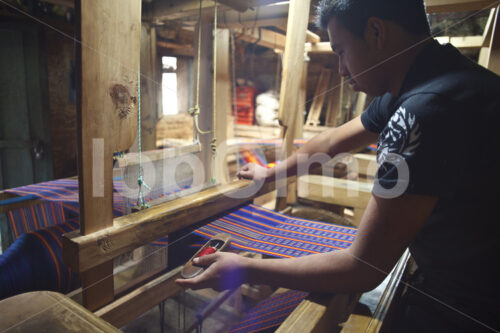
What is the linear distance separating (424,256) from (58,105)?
5311mm

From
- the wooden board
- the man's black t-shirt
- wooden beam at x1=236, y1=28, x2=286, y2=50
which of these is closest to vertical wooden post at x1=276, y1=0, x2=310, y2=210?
the man's black t-shirt

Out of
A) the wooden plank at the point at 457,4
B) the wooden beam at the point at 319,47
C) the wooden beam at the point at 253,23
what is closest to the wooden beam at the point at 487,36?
the wooden plank at the point at 457,4

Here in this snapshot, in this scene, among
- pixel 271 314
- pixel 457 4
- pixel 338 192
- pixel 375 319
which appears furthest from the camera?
pixel 338 192

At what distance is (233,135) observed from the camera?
Result: 9234 millimetres

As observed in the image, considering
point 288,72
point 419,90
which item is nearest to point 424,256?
point 419,90

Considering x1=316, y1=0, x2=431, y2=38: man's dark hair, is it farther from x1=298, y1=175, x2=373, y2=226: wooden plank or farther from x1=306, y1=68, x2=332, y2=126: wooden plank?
x1=306, y1=68, x2=332, y2=126: wooden plank

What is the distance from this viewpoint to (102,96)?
1140 millimetres

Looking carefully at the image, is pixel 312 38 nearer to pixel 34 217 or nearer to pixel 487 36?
pixel 487 36

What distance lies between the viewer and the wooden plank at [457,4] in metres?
2.40

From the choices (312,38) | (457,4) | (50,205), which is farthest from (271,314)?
(312,38)

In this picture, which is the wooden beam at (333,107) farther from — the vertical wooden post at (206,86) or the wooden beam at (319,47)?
the vertical wooden post at (206,86)

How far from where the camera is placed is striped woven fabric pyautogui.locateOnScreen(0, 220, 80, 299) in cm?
164

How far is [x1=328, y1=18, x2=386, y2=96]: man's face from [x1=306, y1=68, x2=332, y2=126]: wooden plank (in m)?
Answer: 7.05

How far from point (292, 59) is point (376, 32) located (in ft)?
4.87
